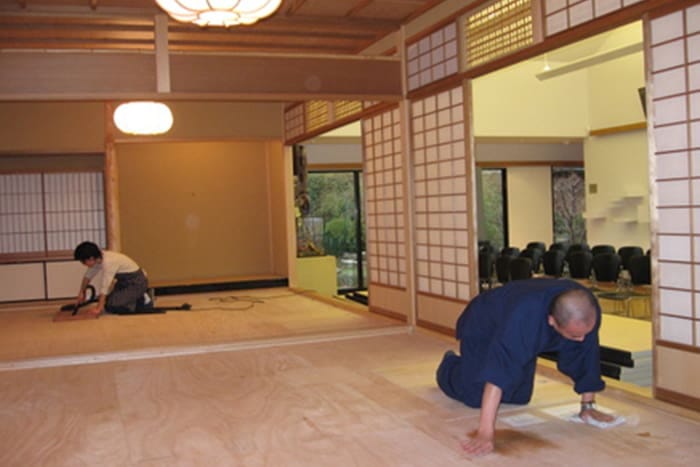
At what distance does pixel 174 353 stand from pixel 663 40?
348cm

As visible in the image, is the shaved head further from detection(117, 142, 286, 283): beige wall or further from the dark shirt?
detection(117, 142, 286, 283): beige wall

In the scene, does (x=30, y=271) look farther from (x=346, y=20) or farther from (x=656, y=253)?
(x=656, y=253)

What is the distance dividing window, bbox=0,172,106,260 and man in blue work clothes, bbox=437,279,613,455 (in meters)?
5.99

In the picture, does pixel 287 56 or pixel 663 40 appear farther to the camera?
pixel 287 56

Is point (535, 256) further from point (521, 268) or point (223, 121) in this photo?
point (223, 121)

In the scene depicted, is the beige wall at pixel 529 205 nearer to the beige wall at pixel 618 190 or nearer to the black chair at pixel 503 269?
the beige wall at pixel 618 190

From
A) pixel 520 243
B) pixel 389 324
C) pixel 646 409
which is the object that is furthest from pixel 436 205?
pixel 520 243

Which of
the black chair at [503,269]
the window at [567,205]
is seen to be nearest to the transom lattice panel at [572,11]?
the black chair at [503,269]

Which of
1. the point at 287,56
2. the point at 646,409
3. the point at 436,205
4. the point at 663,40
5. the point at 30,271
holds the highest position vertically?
the point at 287,56

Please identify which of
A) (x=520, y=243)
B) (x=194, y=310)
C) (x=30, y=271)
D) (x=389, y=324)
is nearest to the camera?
(x=389, y=324)

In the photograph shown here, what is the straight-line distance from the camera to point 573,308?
2.47 metres

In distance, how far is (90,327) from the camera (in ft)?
19.9

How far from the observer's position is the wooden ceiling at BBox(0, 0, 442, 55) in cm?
546

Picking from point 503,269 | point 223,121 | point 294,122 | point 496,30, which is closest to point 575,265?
point 503,269
